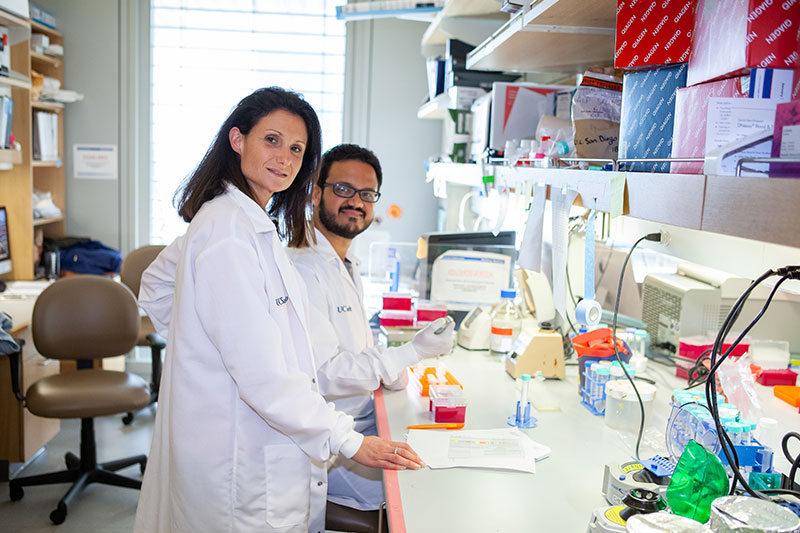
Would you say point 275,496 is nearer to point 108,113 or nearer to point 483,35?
point 483,35

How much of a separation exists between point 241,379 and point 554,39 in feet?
4.25

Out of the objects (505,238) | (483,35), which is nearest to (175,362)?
(505,238)

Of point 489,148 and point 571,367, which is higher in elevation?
point 489,148

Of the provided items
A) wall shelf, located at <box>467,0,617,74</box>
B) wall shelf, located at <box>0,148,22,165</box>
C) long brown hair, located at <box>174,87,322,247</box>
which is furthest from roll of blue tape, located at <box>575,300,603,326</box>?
wall shelf, located at <box>0,148,22,165</box>

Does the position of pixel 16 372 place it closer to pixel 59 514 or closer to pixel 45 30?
pixel 59 514

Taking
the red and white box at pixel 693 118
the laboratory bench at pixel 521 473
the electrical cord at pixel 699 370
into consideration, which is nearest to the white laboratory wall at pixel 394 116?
the laboratory bench at pixel 521 473

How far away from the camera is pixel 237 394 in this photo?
1.52m

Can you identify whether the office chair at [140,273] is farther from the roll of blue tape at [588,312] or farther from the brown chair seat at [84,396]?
the roll of blue tape at [588,312]

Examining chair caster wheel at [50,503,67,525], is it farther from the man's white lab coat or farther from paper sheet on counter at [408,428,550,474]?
paper sheet on counter at [408,428,550,474]

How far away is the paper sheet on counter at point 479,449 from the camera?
58.4 inches

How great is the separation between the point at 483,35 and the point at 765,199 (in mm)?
2336

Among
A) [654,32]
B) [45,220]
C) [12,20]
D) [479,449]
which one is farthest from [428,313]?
[45,220]

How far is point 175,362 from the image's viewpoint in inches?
60.0

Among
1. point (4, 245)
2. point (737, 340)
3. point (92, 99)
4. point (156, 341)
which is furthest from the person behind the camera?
point (92, 99)
